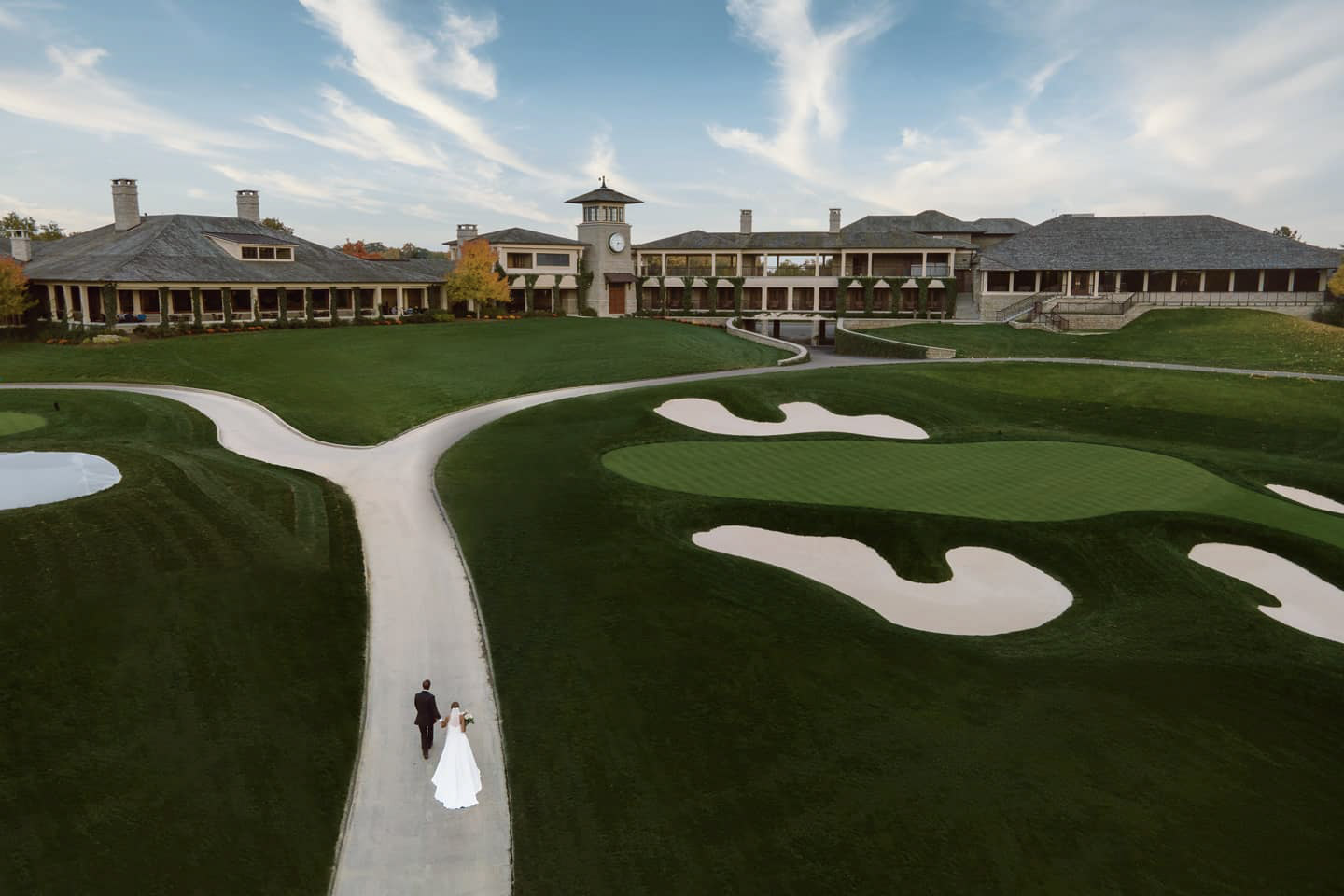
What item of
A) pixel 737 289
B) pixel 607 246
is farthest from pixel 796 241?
pixel 607 246

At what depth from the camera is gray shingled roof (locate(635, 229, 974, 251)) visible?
82.2 meters

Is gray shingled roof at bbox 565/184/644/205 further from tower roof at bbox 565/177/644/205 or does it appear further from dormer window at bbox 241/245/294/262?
dormer window at bbox 241/245/294/262

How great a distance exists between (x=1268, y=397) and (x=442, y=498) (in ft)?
131

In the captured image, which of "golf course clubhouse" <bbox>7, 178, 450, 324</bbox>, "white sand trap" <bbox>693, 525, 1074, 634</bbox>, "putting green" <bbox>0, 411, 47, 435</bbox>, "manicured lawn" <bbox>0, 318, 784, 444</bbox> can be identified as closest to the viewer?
"white sand trap" <bbox>693, 525, 1074, 634</bbox>

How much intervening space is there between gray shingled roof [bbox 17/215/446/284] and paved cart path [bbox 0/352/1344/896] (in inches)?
1299

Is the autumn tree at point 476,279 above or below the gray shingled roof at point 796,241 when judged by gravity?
below

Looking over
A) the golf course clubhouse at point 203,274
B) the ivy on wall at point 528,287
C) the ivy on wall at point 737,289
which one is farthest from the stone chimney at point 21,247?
the ivy on wall at point 737,289

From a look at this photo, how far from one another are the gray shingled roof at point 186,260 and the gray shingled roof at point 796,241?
25248 mm

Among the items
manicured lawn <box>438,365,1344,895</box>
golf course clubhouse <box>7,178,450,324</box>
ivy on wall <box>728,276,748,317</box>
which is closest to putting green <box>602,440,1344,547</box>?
manicured lawn <box>438,365,1344,895</box>

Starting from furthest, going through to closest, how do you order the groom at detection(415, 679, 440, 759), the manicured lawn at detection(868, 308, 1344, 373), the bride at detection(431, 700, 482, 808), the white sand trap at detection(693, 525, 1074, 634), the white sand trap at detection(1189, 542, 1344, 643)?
the manicured lawn at detection(868, 308, 1344, 373) → the white sand trap at detection(1189, 542, 1344, 643) → the white sand trap at detection(693, 525, 1074, 634) → the groom at detection(415, 679, 440, 759) → the bride at detection(431, 700, 482, 808)

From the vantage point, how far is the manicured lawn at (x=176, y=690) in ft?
35.8

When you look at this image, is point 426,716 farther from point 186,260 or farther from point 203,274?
point 186,260

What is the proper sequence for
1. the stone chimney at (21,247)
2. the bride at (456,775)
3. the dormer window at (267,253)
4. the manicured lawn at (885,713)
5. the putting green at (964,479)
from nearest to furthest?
1. the manicured lawn at (885,713)
2. the bride at (456,775)
3. the putting green at (964,479)
4. the dormer window at (267,253)
5. the stone chimney at (21,247)

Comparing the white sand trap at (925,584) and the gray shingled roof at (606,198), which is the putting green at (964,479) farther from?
the gray shingled roof at (606,198)
